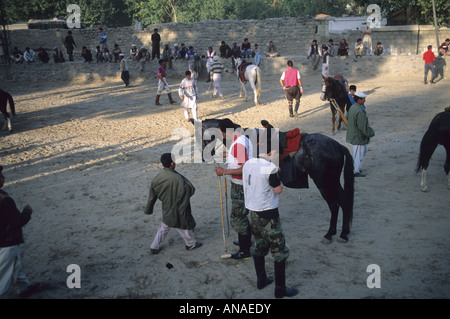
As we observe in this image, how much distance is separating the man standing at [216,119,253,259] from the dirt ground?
299 mm

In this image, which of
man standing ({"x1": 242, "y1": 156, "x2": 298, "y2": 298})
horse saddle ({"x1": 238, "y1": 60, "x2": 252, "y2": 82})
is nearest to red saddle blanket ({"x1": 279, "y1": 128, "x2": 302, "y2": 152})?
man standing ({"x1": 242, "y1": 156, "x2": 298, "y2": 298})

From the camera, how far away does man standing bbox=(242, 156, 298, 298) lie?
4.56 metres

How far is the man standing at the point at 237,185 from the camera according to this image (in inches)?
206

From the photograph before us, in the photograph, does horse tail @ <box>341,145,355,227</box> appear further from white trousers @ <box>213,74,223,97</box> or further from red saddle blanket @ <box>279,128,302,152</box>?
white trousers @ <box>213,74,223,97</box>

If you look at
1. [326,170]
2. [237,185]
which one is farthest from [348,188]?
[237,185]

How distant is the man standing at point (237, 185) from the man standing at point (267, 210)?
53 cm

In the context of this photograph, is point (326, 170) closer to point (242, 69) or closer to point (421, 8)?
point (242, 69)

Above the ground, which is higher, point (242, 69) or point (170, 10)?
point (170, 10)

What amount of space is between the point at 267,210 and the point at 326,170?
1793 millimetres

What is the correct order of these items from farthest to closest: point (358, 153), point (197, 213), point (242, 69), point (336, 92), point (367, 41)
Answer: point (367, 41) < point (242, 69) < point (336, 92) < point (358, 153) < point (197, 213)

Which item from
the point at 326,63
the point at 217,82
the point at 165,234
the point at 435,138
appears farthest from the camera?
the point at 326,63

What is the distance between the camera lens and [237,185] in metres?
5.49
